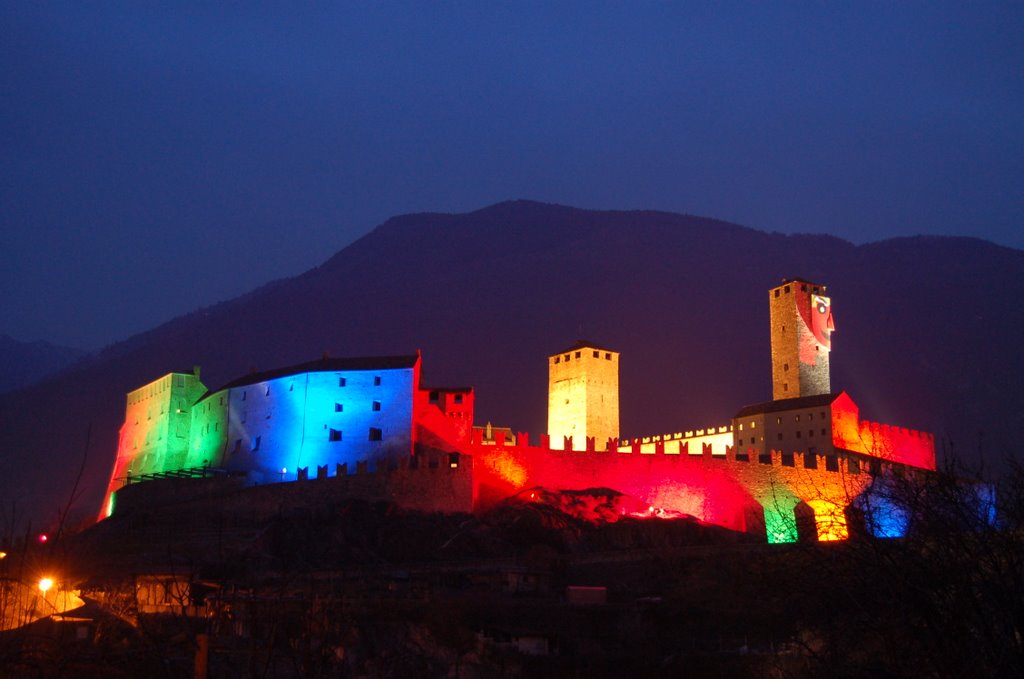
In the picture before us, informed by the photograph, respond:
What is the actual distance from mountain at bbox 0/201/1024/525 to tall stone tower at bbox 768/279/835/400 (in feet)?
142

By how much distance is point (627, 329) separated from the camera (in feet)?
488

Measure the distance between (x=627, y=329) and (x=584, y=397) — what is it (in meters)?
83.6

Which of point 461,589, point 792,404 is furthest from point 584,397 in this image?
point 461,589

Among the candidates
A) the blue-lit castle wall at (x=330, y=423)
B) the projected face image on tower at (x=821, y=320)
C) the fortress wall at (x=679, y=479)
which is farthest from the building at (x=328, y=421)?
the projected face image on tower at (x=821, y=320)

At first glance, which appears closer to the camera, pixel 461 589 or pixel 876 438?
pixel 461 589

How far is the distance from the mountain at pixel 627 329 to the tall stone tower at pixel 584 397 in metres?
52.7

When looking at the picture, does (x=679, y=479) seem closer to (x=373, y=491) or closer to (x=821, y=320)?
(x=373, y=491)

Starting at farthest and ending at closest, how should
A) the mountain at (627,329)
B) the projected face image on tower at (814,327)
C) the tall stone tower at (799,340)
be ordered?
the mountain at (627,329), the projected face image on tower at (814,327), the tall stone tower at (799,340)

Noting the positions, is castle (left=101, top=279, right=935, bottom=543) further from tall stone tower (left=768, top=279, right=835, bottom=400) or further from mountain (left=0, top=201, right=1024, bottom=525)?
mountain (left=0, top=201, right=1024, bottom=525)

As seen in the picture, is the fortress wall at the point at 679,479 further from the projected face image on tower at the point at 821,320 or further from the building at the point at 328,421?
the projected face image on tower at the point at 821,320

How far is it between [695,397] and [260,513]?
93.2 metres

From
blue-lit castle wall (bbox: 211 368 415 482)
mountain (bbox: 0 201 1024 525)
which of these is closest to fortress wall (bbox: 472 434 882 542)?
blue-lit castle wall (bbox: 211 368 415 482)

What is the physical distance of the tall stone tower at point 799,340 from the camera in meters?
70.7

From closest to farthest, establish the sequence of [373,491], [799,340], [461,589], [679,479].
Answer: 1. [461,589]
2. [373,491]
3. [679,479]
4. [799,340]
